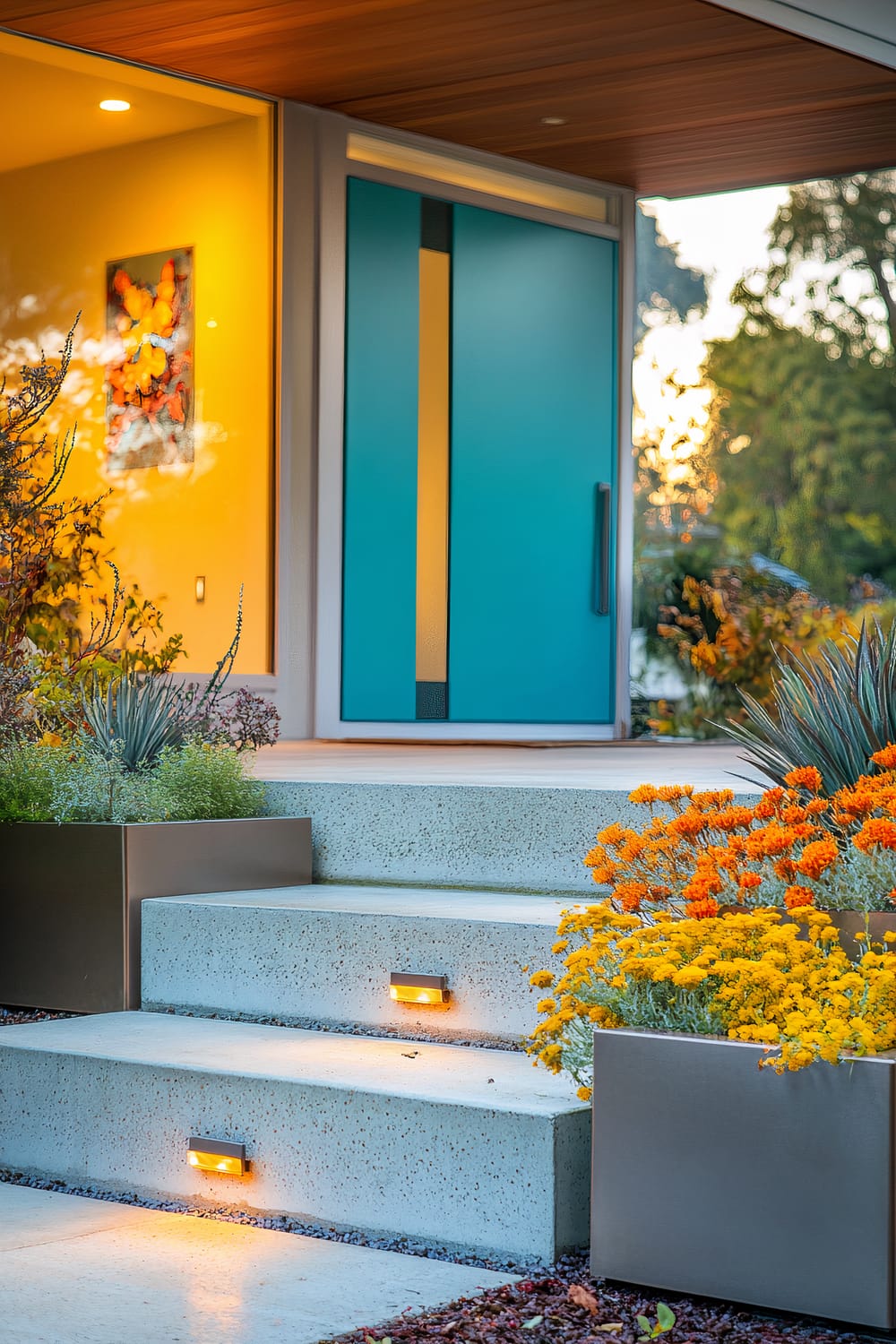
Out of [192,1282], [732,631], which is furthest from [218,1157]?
[732,631]

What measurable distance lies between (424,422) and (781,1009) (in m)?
5.63

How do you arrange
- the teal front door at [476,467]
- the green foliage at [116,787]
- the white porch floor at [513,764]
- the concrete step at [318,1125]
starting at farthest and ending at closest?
1. the teal front door at [476,467]
2. the white porch floor at [513,764]
3. the green foliage at [116,787]
4. the concrete step at [318,1125]

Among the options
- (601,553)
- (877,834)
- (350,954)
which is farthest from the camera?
(601,553)

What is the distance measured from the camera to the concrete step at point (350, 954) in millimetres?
3189

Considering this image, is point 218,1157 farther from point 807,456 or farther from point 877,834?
point 807,456

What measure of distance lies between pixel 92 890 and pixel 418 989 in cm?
95

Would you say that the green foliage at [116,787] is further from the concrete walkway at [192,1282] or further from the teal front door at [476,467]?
the teal front door at [476,467]

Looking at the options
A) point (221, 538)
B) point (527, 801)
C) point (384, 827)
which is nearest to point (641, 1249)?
point (527, 801)

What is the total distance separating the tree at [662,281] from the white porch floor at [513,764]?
5.53m

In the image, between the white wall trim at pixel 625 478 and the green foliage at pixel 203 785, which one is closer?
the green foliage at pixel 203 785

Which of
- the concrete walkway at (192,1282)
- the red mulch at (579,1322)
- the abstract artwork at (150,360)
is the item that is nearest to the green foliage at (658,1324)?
the red mulch at (579,1322)

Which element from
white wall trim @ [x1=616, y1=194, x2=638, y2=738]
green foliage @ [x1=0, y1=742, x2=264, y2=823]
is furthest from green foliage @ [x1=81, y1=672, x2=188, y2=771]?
white wall trim @ [x1=616, y1=194, x2=638, y2=738]

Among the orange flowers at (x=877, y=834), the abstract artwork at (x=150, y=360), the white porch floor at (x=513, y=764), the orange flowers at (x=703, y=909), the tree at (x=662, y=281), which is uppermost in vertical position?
the tree at (x=662, y=281)

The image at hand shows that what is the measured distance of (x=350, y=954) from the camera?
11.2ft
